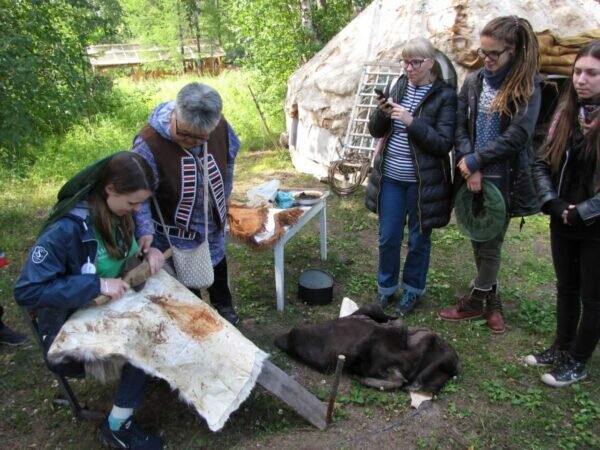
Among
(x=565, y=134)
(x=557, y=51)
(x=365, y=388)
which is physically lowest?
(x=365, y=388)

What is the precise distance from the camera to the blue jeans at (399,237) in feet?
11.0

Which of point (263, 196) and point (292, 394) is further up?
point (263, 196)

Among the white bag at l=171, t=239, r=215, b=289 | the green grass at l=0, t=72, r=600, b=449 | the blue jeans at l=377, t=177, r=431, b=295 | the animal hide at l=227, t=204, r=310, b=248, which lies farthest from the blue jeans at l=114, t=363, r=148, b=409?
the blue jeans at l=377, t=177, r=431, b=295

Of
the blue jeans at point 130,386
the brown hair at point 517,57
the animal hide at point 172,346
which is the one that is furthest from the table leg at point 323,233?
the blue jeans at point 130,386

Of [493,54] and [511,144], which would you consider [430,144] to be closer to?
[511,144]

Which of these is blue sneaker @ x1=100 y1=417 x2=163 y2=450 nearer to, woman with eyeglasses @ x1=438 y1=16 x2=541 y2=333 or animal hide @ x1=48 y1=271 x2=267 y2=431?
animal hide @ x1=48 y1=271 x2=267 y2=431

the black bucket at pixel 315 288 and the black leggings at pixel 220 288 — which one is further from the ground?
the black leggings at pixel 220 288

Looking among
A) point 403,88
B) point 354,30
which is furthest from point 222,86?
point 403,88

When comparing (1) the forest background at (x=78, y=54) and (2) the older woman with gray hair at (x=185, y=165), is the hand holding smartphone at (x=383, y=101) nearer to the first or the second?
(2) the older woman with gray hair at (x=185, y=165)

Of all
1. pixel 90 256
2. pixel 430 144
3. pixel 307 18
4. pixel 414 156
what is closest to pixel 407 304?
pixel 414 156

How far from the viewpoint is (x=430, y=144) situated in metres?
3.07

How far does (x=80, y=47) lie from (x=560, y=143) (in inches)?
253

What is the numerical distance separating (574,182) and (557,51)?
4.11 m

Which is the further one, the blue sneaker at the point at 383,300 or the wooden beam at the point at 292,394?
the blue sneaker at the point at 383,300
